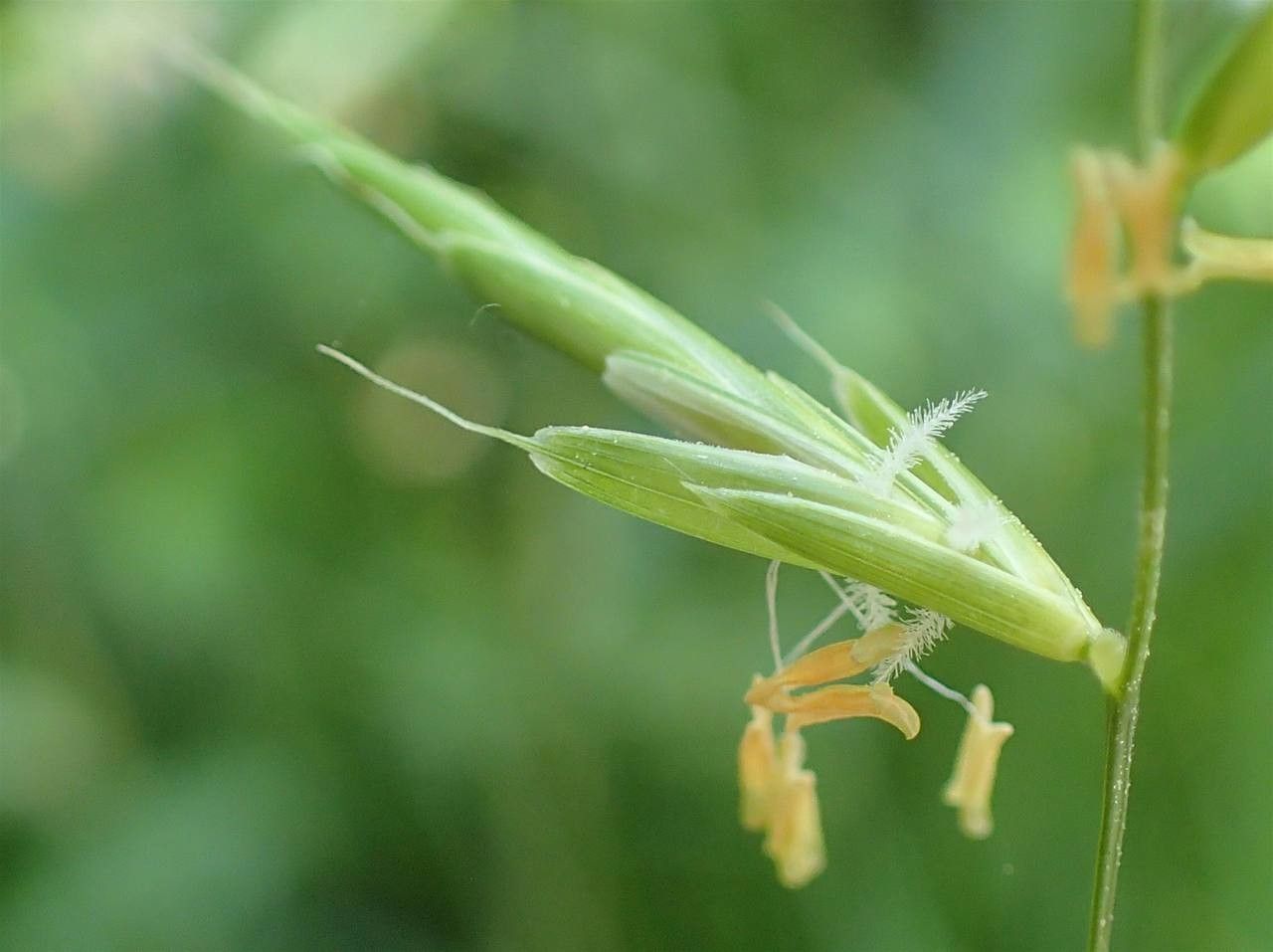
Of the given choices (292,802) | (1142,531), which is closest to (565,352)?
(1142,531)

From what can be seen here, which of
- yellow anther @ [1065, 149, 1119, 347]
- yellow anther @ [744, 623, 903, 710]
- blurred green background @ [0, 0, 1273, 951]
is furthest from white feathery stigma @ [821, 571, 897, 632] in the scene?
blurred green background @ [0, 0, 1273, 951]

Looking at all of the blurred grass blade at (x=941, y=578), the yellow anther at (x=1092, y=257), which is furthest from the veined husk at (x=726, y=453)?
the yellow anther at (x=1092, y=257)

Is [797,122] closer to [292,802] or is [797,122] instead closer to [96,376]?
[96,376]

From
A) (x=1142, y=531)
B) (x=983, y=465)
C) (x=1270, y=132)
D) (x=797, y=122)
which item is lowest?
(x=1142, y=531)

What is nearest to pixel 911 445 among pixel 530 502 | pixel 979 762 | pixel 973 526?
pixel 973 526

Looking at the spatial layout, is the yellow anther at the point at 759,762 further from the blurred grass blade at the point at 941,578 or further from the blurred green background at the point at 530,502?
the blurred green background at the point at 530,502

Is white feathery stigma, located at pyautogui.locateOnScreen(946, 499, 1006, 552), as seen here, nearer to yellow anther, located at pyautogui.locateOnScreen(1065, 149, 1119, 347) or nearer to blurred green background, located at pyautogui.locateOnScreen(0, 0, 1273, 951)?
yellow anther, located at pyautogui.locateOnScreen(1065, 149, 1119, 347)
